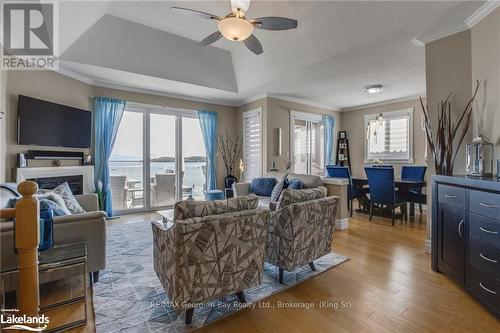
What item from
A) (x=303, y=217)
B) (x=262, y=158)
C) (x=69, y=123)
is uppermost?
(x=69, y=123)

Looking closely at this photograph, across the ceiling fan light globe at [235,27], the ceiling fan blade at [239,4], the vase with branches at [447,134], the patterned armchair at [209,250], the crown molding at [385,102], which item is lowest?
the patterned armchair at [209,250]

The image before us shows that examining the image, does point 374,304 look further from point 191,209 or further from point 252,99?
point 252,99

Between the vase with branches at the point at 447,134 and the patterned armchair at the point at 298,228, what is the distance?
1445 millimetres

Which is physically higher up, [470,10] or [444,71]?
[470,10]

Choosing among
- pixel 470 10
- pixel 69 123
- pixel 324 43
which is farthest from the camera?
pixel 69 123

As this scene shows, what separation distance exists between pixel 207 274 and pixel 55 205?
1.72 m

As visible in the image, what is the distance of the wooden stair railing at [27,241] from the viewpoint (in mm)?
833

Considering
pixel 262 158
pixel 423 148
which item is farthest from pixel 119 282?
pixel 423 148

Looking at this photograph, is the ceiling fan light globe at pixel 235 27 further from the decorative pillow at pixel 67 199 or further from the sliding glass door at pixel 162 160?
the sliding glass door at pixel 162 160

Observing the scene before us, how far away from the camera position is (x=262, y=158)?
552cm

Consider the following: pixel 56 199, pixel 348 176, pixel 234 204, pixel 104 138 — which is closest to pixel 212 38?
pixel 234 204

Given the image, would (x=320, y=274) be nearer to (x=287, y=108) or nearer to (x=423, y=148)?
(x=287, y=108)

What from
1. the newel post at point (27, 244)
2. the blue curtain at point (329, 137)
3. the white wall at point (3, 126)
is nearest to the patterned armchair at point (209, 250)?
the newel post at point (27, 244)

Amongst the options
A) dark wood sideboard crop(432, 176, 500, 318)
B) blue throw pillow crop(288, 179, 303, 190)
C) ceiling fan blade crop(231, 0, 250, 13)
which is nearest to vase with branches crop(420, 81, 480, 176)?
dark wood sideboard crop(432, 176, 500, 318)
